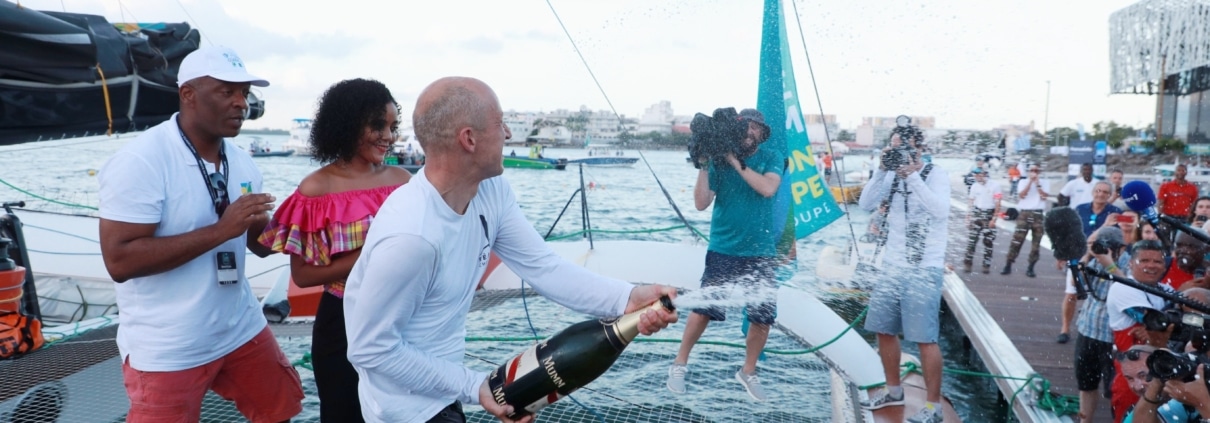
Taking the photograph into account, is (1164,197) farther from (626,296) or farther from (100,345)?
(100,345)

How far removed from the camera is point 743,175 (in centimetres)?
361

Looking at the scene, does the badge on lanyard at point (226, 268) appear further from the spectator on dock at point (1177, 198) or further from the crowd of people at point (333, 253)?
the spectator on dock at point (1177, 198)

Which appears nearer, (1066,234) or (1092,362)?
(1066,234)

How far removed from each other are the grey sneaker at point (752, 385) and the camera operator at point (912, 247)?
2.11 ft

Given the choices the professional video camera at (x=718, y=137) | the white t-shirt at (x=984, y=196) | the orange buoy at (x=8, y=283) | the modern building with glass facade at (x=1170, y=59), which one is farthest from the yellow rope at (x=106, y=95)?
the modern building with glass facade at (x=1170, y=59)

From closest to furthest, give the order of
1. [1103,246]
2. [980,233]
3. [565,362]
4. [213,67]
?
[565,362], [213,67], [1103,246], [980,233]

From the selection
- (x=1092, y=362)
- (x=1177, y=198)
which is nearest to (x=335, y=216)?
(x=1092, y=362)

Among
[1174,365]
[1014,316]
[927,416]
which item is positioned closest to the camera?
[1174,365]

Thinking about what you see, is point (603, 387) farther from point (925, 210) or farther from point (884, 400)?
point (925, 210)

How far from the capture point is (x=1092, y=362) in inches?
182

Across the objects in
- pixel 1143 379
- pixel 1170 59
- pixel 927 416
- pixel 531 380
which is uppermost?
pixel 1170 59

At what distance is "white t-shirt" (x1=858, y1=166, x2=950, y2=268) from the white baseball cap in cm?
326

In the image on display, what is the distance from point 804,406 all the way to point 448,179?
118 inches

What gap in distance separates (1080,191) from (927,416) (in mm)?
7921
